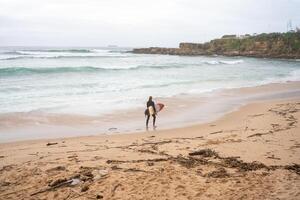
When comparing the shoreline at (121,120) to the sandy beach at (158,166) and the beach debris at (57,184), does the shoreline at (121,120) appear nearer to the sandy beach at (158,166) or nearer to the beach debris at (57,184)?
the sandy beach at (158,166)

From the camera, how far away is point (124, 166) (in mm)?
7129


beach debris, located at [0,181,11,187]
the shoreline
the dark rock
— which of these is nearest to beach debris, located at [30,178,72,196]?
the dark rock

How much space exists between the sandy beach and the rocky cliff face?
6580cm

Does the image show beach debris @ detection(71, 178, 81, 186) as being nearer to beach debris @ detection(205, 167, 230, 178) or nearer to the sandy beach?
the sandy beach

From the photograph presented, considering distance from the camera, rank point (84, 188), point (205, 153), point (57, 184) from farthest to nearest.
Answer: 1. point (205, 153)
2. point (57, 184)
3. point (84, 188)

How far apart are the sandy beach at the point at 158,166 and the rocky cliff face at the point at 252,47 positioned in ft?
216

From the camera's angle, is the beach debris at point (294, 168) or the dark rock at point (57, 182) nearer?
the dark rock at point (57, 182)

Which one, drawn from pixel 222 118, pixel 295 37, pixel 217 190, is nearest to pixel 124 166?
pixel 217 190

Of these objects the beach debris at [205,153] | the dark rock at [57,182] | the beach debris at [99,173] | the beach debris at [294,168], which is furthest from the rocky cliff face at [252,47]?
the dark rock at [57,182]

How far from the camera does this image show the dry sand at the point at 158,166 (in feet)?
19.3

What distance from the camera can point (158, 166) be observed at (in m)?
7.07

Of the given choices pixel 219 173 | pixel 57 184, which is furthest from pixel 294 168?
pixel 57 184

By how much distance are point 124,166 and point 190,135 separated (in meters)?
4.07

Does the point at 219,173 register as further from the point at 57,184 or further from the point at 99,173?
the point at 57,184
